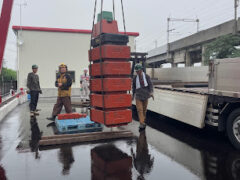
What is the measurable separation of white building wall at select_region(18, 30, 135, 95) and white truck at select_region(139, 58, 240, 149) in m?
14.2

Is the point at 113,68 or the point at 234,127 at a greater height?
the point at 113,68

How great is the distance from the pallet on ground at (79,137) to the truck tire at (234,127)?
2338 millimetres

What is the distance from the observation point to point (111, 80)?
5.04 m

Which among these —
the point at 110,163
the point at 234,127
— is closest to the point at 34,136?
the point at 110,163

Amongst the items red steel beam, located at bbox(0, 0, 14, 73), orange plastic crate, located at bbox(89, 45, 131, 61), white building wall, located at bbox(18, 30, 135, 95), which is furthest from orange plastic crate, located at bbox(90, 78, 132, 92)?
white building wall, located at bbox(18, 30, 135, 95)

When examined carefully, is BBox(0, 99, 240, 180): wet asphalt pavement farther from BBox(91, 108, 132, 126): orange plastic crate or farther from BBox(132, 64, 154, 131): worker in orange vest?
BBox(132, 64, 154, 131): worker in orange vest

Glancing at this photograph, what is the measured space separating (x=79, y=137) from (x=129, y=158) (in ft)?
5.20

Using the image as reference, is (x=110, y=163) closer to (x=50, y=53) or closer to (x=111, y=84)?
(x=111, y=84)

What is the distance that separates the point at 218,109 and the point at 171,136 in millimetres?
1376

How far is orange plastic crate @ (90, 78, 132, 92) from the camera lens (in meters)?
5.02

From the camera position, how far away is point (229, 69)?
4918 millimetres

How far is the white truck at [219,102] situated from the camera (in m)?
4.78

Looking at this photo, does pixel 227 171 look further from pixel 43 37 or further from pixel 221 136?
pixel 43 37

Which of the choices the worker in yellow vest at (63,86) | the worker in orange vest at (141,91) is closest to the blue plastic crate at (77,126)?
the worker in orange vest at (141,91)
